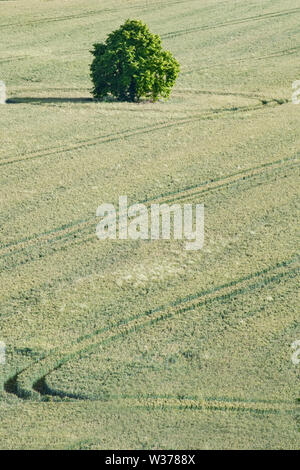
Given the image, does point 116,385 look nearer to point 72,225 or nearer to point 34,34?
point 72,225

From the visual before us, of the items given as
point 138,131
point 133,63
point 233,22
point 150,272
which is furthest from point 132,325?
point 233,22

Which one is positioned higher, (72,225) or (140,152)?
(140,152)

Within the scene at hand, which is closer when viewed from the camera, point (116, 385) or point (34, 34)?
point (116, 385)

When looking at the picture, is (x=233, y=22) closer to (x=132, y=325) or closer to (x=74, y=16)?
(x=74, y=16)

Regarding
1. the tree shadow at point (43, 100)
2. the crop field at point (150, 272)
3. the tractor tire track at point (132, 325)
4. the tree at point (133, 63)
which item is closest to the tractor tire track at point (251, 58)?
the crop field at point (150, 272)

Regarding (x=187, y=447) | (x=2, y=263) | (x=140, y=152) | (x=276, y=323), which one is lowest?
(x=187, y=447)

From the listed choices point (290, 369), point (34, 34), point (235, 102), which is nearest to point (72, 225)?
point (290, 369)

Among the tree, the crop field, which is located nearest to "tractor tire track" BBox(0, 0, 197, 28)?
the crop field
